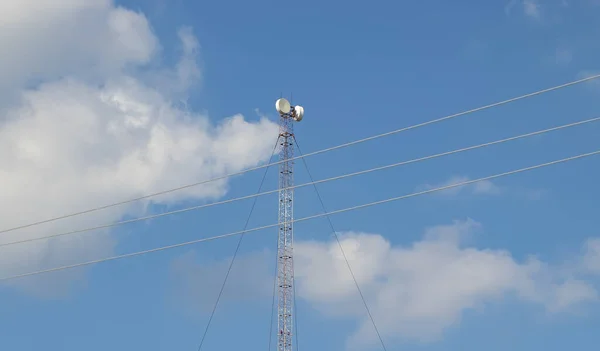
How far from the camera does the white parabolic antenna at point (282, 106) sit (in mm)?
87750

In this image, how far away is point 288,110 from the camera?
88.6m

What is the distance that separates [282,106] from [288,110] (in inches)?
38.7

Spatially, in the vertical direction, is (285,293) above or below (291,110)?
below

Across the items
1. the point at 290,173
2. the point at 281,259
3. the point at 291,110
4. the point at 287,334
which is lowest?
the point at 287,334

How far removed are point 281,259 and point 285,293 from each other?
12.5 ft

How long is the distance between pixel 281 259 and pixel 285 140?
13.2 m

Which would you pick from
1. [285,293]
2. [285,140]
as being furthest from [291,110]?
[285,293]

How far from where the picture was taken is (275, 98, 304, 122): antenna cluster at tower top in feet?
288

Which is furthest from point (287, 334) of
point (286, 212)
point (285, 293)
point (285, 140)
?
point (285, 140)

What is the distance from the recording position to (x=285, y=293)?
291ft

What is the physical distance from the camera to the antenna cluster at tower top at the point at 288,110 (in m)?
87.8

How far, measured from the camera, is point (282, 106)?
8794 centimetres

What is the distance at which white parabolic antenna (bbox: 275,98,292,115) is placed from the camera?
8775cm

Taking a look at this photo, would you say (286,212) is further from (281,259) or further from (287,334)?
(287,334)
